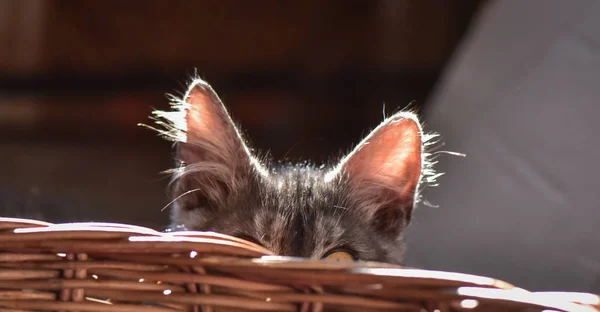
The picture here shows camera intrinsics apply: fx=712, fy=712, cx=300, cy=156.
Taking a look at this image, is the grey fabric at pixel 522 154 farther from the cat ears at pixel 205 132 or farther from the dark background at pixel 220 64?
the dark background at pixel 220 64

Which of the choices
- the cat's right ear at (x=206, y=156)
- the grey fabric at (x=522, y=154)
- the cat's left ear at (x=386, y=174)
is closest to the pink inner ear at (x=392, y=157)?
the cat's left ear at (x=386, y=174)

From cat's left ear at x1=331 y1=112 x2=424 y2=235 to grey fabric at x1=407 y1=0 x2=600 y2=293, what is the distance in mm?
392

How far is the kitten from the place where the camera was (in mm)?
1454

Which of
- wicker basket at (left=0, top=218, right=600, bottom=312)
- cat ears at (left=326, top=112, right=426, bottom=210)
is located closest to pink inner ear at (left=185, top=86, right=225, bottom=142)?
cat ears at (left=326, top=112, right=426, bottom=210)

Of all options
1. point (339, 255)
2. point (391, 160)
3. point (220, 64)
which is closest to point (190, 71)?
point (220, 64)

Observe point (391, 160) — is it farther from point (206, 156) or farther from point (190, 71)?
point (190, 71)

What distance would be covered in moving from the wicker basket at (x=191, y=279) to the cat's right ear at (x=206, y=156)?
0.61m

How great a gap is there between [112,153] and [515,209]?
7.78ft

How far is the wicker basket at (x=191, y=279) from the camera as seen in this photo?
859 millimetres

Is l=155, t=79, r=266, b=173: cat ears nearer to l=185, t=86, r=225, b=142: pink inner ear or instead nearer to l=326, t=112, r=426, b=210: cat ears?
l=185, t=86, r=225, b=142: pink inner ear

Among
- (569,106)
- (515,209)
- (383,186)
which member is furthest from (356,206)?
(569,106)

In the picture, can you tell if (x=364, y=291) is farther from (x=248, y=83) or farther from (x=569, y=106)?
(x=248, y=83)

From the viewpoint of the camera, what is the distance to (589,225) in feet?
5.44

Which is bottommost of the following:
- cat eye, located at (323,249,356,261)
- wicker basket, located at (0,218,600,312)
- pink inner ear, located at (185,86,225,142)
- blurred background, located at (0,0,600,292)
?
wicker basket, located at (0,218,600,312)
